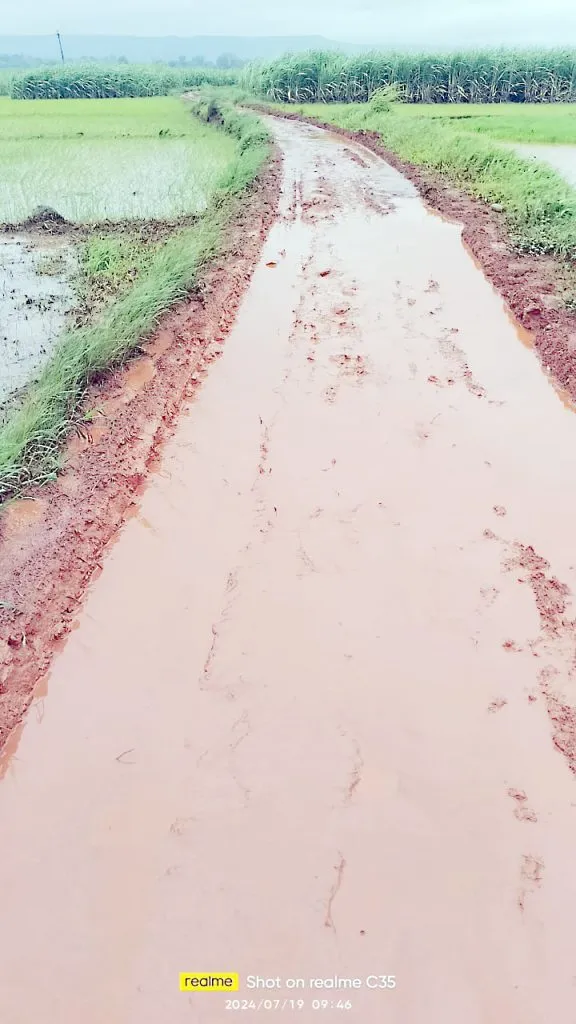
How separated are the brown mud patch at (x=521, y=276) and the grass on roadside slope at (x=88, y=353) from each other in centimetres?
354

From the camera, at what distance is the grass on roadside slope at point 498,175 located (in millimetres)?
8391

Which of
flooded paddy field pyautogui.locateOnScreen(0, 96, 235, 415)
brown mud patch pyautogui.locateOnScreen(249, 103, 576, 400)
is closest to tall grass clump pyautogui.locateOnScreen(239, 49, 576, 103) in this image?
flooded paddy field pyautogui.locateOnScreen(0, 96, 235, 415)

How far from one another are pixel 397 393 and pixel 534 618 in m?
2.65

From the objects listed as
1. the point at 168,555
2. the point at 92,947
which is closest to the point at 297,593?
the point at 168,555

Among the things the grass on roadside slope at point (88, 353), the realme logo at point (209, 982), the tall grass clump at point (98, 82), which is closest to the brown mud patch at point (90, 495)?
the grass on roadside slope at point (88, 353)

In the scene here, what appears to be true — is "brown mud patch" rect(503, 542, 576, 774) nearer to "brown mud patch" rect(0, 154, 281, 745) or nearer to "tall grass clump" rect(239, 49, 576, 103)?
"brown mud patch" rect(0, 154, 281, 745)

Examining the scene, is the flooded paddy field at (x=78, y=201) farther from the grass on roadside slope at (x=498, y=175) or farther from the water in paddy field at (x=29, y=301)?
the grass on roadside slope at (x=498, y=175)

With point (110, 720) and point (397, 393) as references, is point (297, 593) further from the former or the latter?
point (397, 393)

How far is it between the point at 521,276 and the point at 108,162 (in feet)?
35.9

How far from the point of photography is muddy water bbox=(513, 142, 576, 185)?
12.6 meters

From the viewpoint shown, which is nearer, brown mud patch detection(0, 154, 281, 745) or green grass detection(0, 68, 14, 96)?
brown mud patch detection(0, 154, 281, 745)

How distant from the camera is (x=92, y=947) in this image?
7.35 feet

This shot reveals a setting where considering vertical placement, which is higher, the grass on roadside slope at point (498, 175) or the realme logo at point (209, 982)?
the grass on roadside slope at point (498, 175)
